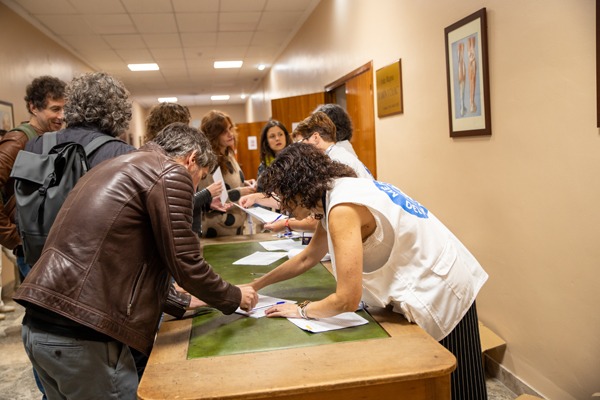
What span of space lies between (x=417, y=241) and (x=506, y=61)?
4.46ft

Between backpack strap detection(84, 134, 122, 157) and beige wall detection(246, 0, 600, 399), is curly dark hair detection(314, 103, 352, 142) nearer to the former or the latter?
beige wall detection(246, 0, 600, 399)

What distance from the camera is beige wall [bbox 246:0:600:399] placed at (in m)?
1.89

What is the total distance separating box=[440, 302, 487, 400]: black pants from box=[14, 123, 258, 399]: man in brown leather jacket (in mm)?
803

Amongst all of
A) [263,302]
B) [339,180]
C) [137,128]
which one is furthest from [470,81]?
[137,128]

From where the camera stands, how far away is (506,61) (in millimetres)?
2307

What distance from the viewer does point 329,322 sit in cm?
142

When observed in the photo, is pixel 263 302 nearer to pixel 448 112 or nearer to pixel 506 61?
pixel 506 61

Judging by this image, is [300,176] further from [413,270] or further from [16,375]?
[16,375]

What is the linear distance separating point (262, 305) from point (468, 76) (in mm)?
1777

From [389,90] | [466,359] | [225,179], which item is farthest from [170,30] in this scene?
[466,359]

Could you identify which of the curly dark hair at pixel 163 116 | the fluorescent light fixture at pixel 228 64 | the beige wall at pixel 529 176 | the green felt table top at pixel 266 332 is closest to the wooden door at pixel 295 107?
the beige wall at pixel 529 176

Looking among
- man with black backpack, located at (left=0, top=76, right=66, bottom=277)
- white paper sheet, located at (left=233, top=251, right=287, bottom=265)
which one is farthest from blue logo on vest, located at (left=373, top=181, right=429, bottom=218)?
man with black backpack, located at (left=0, top=76, right=66, bottom=277)

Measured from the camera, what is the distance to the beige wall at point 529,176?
189cm

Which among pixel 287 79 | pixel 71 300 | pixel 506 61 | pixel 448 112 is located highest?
pixel 287 79
